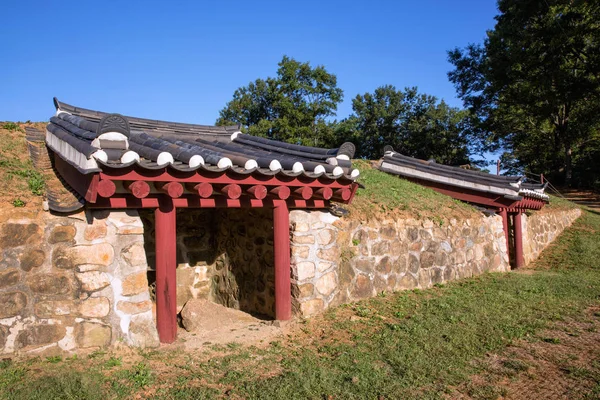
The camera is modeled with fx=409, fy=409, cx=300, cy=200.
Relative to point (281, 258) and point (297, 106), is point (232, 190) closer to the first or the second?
point (281, 258)

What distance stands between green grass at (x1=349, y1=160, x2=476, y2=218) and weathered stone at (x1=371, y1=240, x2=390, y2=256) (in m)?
0.59

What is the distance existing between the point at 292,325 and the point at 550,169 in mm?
32769

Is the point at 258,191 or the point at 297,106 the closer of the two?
the point at 258,191

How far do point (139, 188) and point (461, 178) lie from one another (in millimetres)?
8933

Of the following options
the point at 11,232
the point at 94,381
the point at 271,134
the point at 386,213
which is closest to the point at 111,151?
the point at 11,232

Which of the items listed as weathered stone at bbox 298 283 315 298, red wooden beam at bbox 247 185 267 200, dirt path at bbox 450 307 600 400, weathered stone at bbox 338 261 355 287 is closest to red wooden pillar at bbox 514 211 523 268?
dirt path at bbox 450 307 600 400

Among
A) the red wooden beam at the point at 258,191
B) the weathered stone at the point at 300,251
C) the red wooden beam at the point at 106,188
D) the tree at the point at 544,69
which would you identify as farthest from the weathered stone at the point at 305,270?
the tree at the point at 544,69

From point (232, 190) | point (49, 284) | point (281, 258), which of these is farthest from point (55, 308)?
point (281, 258)

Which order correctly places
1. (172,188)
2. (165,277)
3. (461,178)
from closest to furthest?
(172,188) < (165,277) < (461,178)

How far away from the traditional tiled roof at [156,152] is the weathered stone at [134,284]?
1.44m

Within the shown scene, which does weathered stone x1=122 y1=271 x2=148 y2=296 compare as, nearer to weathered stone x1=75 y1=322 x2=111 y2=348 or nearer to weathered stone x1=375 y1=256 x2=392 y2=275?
weathered stone x1=75 y1=322 x2=111 y2=348

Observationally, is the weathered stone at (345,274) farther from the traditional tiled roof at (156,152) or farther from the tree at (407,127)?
the tree at (407,127)

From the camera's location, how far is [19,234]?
4680mm

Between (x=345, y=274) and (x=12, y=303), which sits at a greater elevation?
(x=12, y=303)
